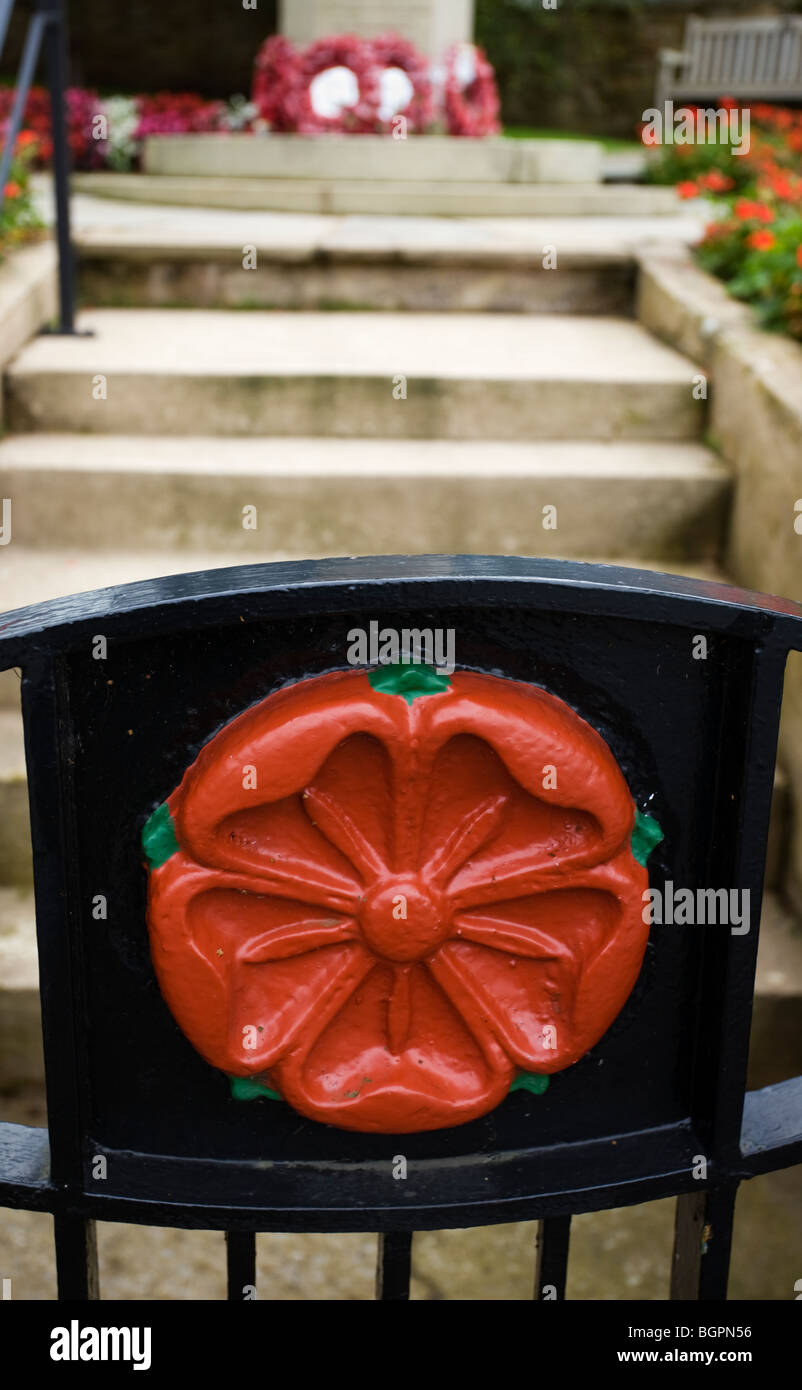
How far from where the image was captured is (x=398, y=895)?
84 centimetres

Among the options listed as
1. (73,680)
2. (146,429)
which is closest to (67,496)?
(146,429)

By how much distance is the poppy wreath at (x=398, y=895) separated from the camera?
0.79 m

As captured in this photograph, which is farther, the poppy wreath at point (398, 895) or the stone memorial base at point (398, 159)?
the stone memorial base at point (398, 159)

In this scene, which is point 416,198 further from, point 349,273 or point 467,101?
point 467,101

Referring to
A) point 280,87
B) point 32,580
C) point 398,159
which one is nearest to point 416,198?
point 398,159

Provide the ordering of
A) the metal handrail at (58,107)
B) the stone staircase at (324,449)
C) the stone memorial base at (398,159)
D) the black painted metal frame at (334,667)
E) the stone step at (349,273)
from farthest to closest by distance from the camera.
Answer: the stone memorial base at (398,159), the stone step at (349,273), the metal handrail at (58,107), the stone staircase at (324,449), the black painted metal frame at (334,667)

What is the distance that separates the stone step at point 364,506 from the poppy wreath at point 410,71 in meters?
4.00

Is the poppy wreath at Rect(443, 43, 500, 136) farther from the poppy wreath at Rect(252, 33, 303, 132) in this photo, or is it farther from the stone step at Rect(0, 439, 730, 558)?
the stone step at Rect(0, 439, 730, 558)

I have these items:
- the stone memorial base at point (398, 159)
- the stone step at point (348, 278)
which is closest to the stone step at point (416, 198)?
the stone memorial base at point (398, 159)

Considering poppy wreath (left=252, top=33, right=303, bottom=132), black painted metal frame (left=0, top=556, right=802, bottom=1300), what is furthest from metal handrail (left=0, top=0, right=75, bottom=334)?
poppy wreath (left=252, top=33, right=303, bottom=132)

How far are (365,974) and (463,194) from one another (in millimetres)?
4559

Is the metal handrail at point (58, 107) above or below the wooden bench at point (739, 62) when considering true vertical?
below

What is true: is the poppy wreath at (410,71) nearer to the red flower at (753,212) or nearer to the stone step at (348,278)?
the stone step at (348,278)

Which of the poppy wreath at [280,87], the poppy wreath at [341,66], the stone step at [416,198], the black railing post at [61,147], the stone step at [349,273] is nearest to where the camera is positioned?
the black railing post at [61,147]
